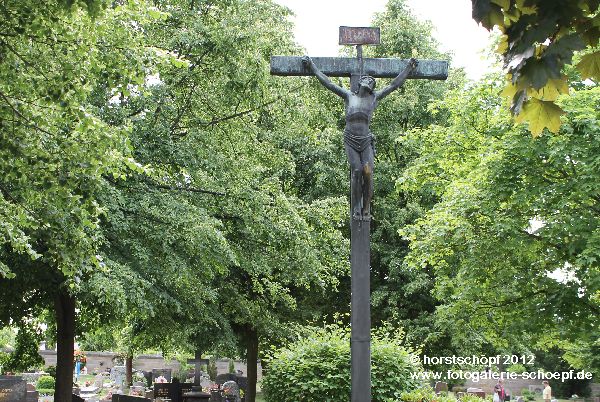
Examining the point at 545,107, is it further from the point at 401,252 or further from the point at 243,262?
the point at 401,252

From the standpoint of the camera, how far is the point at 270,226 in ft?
60.2

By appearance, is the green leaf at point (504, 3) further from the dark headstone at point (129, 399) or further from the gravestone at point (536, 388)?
the gravestone at point (536, 388)

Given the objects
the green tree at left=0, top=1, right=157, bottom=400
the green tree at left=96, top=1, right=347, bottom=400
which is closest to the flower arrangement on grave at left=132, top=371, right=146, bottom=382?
the green tree at left=96, top=1, right=347, bottom=400

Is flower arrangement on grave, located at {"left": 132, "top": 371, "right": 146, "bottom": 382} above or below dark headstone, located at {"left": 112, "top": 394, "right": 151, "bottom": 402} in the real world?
above

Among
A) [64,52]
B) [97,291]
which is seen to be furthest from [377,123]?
[64,52]

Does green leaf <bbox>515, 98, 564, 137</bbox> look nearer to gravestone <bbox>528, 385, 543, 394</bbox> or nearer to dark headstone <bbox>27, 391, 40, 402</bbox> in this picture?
dark headstone <bbox>27, 391, 40, 402</bbox>

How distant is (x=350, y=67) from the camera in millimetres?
9016

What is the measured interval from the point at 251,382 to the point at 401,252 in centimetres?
672

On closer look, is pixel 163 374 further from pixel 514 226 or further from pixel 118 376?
pixel 514 226

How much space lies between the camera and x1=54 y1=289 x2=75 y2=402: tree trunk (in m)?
17.7


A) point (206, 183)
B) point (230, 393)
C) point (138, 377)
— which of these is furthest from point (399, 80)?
point (138, 377)

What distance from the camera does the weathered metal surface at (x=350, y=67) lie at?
9.04 metres

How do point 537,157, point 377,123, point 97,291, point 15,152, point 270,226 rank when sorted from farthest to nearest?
point 377,123 → point 537,157 → point 270,226 → point 97,291 → point 15,152

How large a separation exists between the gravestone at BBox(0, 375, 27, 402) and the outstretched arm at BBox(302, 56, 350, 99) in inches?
617
